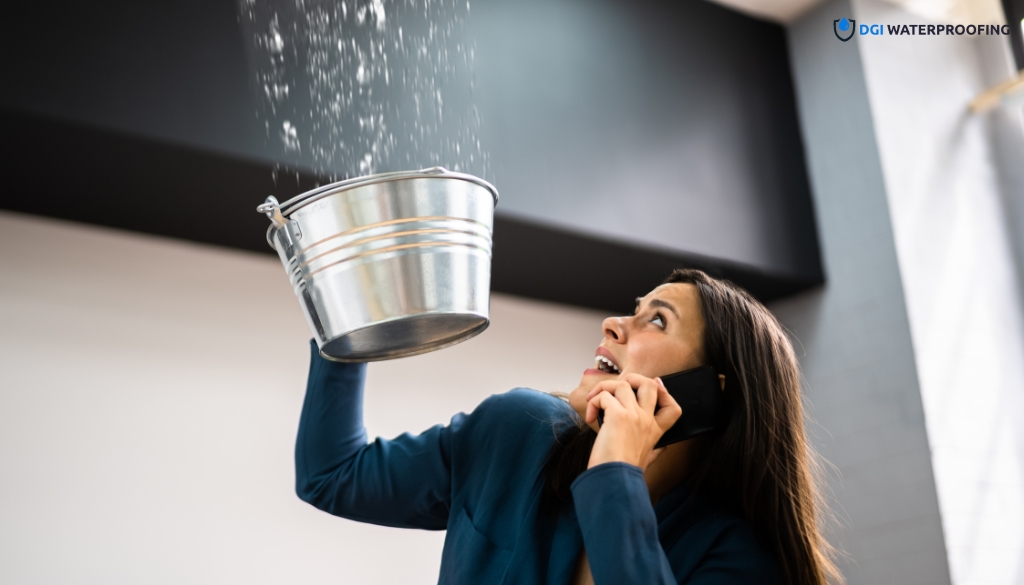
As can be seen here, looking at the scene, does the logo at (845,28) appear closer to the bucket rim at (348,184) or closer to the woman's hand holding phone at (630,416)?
the woman's hand holding phone at (630,416)

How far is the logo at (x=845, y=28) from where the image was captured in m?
3.38

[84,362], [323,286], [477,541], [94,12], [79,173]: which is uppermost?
[94,12]

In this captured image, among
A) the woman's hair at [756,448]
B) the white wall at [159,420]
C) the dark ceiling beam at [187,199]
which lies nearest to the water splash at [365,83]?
the dark ceiling beam at [187,199]

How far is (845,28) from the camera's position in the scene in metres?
3.39

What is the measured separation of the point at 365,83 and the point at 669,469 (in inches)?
57.0

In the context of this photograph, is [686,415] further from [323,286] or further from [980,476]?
[980,476]

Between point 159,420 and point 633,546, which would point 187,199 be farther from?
point 633,546

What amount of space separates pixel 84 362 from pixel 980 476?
262cm

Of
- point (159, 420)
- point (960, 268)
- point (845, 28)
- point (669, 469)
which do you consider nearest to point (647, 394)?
point (669, 469)

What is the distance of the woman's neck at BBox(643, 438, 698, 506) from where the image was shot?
1.45 m

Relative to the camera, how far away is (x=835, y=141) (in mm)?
3355

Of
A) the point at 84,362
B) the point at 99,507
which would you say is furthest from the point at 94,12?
the point at 99,507

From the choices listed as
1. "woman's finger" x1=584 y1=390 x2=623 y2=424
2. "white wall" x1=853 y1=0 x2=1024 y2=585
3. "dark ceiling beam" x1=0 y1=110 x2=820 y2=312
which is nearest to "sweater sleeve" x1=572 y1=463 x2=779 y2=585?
"woman's finger" x1=584 y1=390 x2=623 y2=424

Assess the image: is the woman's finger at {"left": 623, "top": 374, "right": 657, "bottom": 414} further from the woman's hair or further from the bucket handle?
the bucket handle
